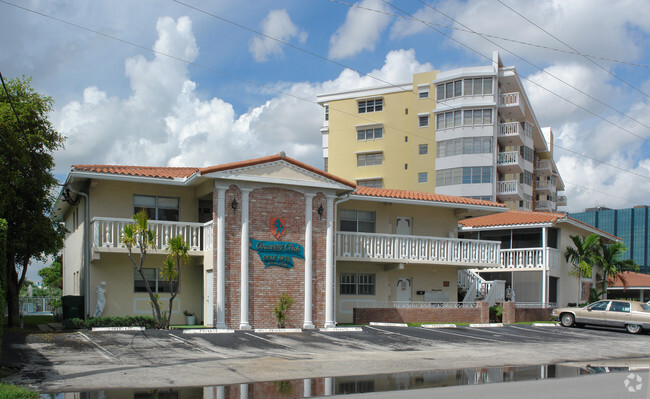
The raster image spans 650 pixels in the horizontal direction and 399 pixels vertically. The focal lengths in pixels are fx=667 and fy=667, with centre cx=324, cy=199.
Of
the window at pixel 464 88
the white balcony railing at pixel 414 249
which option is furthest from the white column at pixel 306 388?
the window at pixel 464 88

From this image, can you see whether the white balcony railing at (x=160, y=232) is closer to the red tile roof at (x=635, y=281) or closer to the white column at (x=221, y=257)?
the white column at (x=221, y=257)

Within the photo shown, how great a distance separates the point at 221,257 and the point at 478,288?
14.7m

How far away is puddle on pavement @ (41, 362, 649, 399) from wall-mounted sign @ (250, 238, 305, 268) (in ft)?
30.2

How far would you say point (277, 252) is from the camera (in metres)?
23.7

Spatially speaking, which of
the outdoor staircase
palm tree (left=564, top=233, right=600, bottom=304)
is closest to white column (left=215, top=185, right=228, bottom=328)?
the outdoor staircase

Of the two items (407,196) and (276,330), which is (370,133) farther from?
(276,330)

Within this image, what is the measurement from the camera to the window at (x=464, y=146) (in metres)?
55.7

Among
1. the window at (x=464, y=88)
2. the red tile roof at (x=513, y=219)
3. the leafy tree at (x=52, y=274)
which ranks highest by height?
the window at (x=464, y=88)

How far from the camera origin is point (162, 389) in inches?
483

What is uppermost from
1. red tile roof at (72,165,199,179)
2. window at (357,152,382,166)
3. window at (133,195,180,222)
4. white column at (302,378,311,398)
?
window at (357,152,382,166)

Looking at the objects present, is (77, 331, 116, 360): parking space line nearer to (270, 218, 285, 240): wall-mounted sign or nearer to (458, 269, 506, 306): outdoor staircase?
(270, 218, 285, 240): wall-mounted sign

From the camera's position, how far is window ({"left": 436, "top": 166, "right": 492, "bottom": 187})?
55.7 m

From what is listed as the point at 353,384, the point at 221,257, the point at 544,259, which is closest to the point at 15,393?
the point at 353,384

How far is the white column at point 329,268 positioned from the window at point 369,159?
38495 mm
